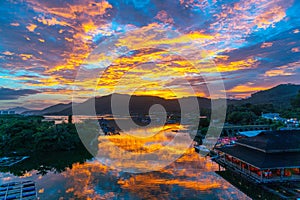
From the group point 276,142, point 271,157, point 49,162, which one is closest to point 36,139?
point 49,162

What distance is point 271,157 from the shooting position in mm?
14422

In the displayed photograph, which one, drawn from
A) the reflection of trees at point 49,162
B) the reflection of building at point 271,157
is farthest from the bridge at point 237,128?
the reflection of trees at point 49,162

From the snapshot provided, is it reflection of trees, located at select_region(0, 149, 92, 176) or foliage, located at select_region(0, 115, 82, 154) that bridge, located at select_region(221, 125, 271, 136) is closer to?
reflection of trees, located at select_region(0, 149, 92, 176)

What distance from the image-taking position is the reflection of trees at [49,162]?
2011 centimetres

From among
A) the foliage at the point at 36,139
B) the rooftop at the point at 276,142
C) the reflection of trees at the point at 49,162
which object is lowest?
the reflection of trees at the point at 49,162

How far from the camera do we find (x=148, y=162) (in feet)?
69.4

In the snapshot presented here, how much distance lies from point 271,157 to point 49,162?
813 inches

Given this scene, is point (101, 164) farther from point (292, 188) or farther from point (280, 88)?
point (280, 88)

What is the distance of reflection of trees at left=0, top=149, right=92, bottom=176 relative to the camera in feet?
66.0

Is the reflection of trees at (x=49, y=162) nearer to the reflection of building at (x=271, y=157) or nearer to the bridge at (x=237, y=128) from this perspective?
the reflection of building at (x=271, y=157)

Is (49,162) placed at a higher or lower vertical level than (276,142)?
lower

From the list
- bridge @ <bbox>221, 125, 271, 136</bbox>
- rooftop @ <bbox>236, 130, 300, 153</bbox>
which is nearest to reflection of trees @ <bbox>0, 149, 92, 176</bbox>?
rooftop @ <bbox>236, 130, 300, 153</bbox>

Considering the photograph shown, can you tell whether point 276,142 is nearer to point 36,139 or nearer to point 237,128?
point 237,128

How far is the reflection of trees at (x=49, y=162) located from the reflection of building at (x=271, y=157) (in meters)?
15.7
